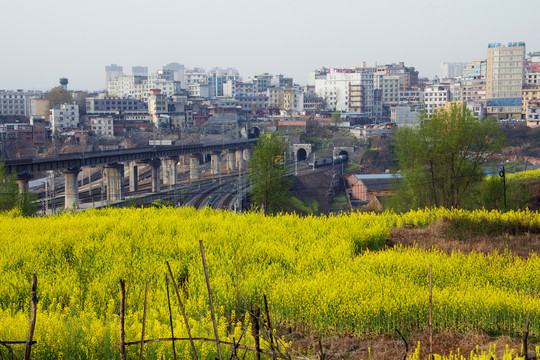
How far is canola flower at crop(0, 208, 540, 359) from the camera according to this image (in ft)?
25.6

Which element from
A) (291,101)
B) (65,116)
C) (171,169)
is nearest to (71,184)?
(171,169)

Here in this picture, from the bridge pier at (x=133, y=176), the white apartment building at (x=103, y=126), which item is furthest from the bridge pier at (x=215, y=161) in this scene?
the white apartment building at (x=103, y=126)

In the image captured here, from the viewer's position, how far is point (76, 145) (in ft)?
255

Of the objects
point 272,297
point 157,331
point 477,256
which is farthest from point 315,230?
point 157,331

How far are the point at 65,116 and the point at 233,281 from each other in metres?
99.1

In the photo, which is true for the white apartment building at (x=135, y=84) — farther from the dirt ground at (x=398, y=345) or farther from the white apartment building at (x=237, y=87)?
the dirt ground at (x=398, y=345)

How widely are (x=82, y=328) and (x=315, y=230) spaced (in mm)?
8386

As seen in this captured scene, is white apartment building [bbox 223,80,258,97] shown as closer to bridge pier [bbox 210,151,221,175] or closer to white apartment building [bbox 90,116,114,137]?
white apartment building [bbox 90,116,114,137]

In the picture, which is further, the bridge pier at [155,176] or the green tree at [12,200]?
the bridge pier at [155,176]

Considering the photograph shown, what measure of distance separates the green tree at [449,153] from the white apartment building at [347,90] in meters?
106

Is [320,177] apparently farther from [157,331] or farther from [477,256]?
[157,331]

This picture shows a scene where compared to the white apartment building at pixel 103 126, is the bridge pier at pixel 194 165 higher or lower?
lower

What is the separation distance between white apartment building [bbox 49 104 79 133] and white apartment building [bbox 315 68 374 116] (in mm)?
58290

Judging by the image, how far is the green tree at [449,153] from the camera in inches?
1061
